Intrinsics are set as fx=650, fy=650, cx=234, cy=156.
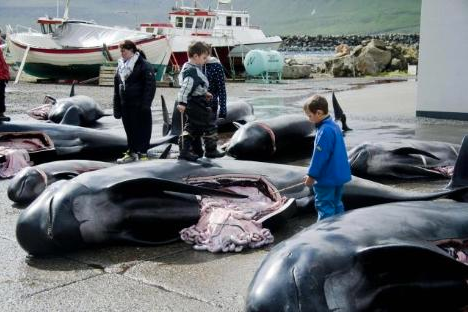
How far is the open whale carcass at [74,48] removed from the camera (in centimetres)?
3638

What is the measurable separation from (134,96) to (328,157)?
4.81 metres

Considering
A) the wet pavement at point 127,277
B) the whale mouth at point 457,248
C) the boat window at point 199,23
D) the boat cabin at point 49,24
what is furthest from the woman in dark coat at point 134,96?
the boat cabin at point 49,24

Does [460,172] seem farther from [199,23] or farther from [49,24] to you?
[49,24]

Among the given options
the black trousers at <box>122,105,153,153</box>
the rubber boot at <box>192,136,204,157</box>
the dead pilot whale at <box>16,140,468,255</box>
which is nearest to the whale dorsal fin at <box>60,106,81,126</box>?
the black trousers at <box>122,105,153,153</box>

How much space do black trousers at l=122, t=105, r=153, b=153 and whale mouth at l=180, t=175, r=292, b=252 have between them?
342cm

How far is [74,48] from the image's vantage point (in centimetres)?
3850

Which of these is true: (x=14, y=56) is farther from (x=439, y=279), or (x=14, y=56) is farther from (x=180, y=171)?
(x=439, y=279)

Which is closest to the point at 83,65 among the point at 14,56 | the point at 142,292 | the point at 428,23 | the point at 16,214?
the point at 14,56

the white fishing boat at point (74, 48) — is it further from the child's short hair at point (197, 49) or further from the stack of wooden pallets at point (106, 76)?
the child's short hair at point (197, 49)

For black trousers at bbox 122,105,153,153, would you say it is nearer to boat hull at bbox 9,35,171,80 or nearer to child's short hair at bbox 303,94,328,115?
child's short hair at bbox 303,94,328,115

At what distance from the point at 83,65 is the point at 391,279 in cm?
3560

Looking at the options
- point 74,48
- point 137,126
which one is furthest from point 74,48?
point 137,126

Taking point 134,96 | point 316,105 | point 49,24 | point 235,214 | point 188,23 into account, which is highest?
point 188,23

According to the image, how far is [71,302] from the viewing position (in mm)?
4562
